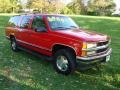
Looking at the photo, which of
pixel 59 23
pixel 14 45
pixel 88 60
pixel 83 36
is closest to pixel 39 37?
pixel 59 23

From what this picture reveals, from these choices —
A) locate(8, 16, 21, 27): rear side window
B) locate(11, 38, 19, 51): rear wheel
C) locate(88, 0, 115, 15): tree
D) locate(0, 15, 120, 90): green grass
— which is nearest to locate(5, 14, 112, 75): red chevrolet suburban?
locate(0, 15, 120, 90): green grass

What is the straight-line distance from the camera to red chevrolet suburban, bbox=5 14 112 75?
24.6ft

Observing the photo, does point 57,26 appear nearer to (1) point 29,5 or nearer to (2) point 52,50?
(2) point 52,50

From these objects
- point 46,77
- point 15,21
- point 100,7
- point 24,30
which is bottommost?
point 46,77

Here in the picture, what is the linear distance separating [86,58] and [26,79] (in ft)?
5.96

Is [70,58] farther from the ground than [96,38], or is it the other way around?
[96,38]

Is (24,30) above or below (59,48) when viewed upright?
above

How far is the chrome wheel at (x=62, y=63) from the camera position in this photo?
804 centimetres

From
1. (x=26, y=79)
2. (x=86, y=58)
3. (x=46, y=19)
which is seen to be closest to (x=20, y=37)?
(x=46, y=19)

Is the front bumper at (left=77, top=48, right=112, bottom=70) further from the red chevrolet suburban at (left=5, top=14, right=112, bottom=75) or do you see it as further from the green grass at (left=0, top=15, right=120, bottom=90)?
the green grass at (left=0, top=15, right=120, bottom=90)

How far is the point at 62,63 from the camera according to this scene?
8.15 metres

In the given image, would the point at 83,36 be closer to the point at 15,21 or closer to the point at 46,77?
the point at 46,77

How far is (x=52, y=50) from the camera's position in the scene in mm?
8539

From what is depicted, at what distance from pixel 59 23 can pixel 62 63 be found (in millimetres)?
1562
